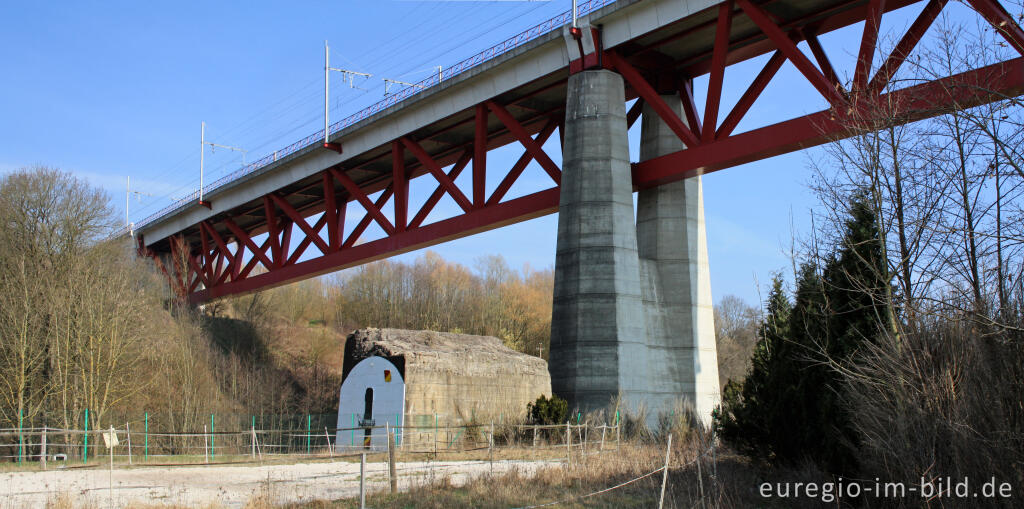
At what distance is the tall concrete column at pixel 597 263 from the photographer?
2542cm

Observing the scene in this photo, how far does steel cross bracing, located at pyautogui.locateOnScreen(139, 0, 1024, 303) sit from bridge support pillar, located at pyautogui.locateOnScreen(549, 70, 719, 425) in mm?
1411

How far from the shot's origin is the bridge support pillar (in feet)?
83.9

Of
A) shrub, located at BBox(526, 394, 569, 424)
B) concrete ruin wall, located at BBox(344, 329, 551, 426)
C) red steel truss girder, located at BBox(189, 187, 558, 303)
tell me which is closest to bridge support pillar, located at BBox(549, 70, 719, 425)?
shrub, located at BBox(526, 394, 569, 424)

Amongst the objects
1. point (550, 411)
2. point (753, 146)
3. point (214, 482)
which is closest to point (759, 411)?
point (550, 411)

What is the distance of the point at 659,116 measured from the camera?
→ 29.5m

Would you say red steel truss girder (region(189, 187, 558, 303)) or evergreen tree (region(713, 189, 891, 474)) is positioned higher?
red steel truss girder (region(189, 187, 558, 303))

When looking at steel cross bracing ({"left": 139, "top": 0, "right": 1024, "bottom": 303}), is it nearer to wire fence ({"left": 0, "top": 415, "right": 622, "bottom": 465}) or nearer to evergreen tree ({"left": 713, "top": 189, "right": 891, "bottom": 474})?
evergreen tree ({"left": 713, "top": 189, "right": 891, "bottom": 474})

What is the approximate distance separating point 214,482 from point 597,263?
1317 cm

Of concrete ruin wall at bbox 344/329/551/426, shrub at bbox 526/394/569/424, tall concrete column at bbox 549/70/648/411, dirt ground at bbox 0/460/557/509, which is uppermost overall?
tall concrete column at bbox 549/70/648/411

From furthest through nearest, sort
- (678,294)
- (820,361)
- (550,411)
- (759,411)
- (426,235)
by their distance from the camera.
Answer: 1. (426,235)
2. (678,294)
3. (550,411)
4. (759,411)
5. (820,361)

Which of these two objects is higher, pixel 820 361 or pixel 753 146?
pixel 753 146

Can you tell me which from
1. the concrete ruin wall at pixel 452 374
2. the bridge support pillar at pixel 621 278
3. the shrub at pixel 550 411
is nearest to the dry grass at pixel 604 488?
the shrub at pixel 550 411

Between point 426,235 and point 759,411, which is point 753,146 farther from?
point 426,235

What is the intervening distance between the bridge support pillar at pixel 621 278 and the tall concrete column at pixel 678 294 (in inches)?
1.4
